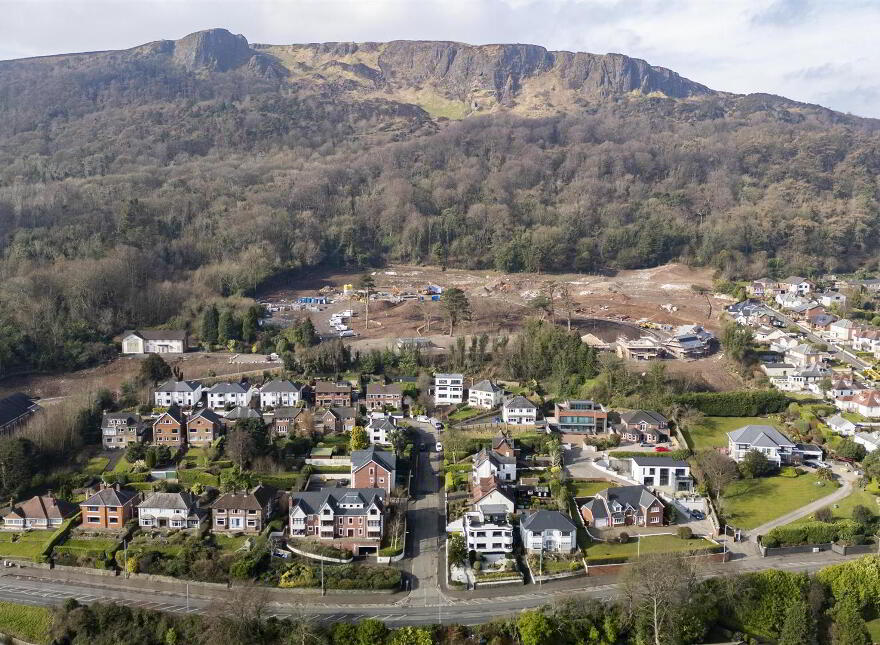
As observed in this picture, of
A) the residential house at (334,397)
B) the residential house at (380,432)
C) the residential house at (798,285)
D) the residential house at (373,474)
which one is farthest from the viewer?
the residential house at (798,285)

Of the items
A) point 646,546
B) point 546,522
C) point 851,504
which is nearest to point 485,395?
point 546,522

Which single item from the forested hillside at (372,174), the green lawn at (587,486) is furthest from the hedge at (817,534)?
the forested hillside at (372,174)

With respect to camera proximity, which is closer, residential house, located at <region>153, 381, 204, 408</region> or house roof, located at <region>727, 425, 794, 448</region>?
house roof, located at <region>727, 425, 794, 448</region>

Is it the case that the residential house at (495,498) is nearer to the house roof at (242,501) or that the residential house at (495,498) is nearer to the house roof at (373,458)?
the house roof at (373,458)

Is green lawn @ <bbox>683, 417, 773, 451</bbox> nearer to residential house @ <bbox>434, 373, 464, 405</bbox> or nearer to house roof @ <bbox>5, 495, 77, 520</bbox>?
residential house @ <bbox>434, 373, 464, 405</bbox>

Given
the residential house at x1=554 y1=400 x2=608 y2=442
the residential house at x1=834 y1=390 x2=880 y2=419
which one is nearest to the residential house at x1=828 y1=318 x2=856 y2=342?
the residential house at x1=834 y1=390 x2=880 y2=419
